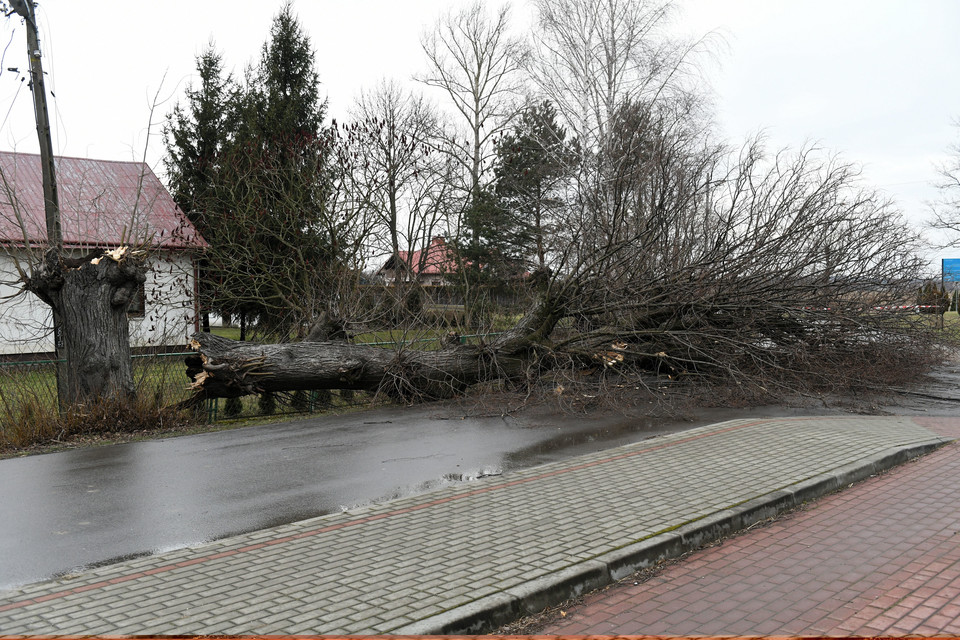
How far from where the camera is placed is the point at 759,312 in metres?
12.3

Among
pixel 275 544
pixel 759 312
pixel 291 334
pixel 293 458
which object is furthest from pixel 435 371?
pixel 275 544

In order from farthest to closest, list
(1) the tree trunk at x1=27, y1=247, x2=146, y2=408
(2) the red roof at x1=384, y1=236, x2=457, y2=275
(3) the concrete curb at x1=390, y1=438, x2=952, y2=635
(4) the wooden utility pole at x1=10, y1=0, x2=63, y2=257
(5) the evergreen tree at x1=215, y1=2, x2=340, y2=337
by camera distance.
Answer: (2) the red roof at x1=384, y1=236, x2=457, y2=275 < (5) the evergreen tree at x1=215, y1=2, x2=340, y2=337 < (4) the wooden utility pole at x1=10, y1=0, x2=63, y2=257 < (1) the tree trunk at x1=27, y1=247, x2=146, y2=408 < (3) the concrete curb at x1=390, y1=438, x2=952, y2=635

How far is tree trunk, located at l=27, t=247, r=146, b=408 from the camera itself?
980 cm

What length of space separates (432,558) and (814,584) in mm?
2355

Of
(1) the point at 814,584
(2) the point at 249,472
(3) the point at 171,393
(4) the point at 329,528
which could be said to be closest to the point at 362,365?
(3) the point at 171,393

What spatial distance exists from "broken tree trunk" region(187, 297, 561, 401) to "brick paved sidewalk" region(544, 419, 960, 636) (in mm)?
6758

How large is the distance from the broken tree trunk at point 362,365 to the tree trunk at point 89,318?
3.37 feet

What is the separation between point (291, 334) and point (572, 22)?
18.6 meters

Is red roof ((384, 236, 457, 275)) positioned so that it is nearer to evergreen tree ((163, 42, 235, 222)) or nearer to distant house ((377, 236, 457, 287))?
distant house ((377, 236, 457, 287))

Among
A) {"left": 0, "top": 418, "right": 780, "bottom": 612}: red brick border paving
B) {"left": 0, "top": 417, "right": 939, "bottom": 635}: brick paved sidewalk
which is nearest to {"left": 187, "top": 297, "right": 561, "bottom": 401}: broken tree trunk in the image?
{"left": 0, "top": 418, "right": 780, "bottom": 612}: red brick border paving

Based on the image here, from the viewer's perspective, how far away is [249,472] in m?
7.59

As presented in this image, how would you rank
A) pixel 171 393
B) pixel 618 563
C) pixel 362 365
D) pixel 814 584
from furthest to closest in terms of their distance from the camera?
pixel 362 365 → pixel 171 393 → pixel 618 563 → pixel 814 584

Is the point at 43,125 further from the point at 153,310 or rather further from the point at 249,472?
the point at 249,472

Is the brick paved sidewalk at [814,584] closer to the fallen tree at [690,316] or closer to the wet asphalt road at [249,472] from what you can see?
the wet asphalt road at [249,472]
